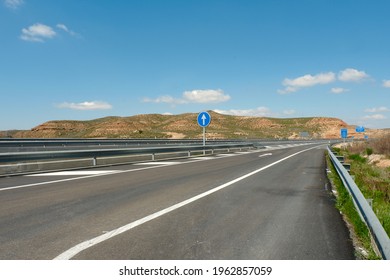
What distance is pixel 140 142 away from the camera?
41.7 metres

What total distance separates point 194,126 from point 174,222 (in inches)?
5485

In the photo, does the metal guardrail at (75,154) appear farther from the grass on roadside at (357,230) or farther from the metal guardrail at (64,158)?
the grass on roadside at (357,230)

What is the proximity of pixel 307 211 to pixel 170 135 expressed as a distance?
3486 inches

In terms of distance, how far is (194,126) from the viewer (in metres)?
144

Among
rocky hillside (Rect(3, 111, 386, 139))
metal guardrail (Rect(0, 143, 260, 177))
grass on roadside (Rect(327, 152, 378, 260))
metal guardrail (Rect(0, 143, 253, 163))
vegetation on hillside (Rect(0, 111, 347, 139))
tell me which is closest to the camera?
grass on roadside (Rect(327, 152, 378, 260))

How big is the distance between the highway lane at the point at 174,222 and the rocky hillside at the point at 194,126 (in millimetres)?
96620

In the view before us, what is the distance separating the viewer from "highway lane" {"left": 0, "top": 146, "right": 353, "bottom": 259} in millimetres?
4016

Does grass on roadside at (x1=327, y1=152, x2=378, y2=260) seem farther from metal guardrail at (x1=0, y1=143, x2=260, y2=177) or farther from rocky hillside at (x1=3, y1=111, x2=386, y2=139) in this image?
rocky hillside at (x1=3, y1=111, x2=386, y2=139)

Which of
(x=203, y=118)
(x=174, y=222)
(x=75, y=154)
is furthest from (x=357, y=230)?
(x=203, y=118)

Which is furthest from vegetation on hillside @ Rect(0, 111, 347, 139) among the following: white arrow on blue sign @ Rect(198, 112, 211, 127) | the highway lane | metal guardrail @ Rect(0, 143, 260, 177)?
the highway lane

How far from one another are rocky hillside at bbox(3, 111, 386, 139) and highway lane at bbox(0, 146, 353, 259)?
9662cm

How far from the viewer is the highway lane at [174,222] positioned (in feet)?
13.2
